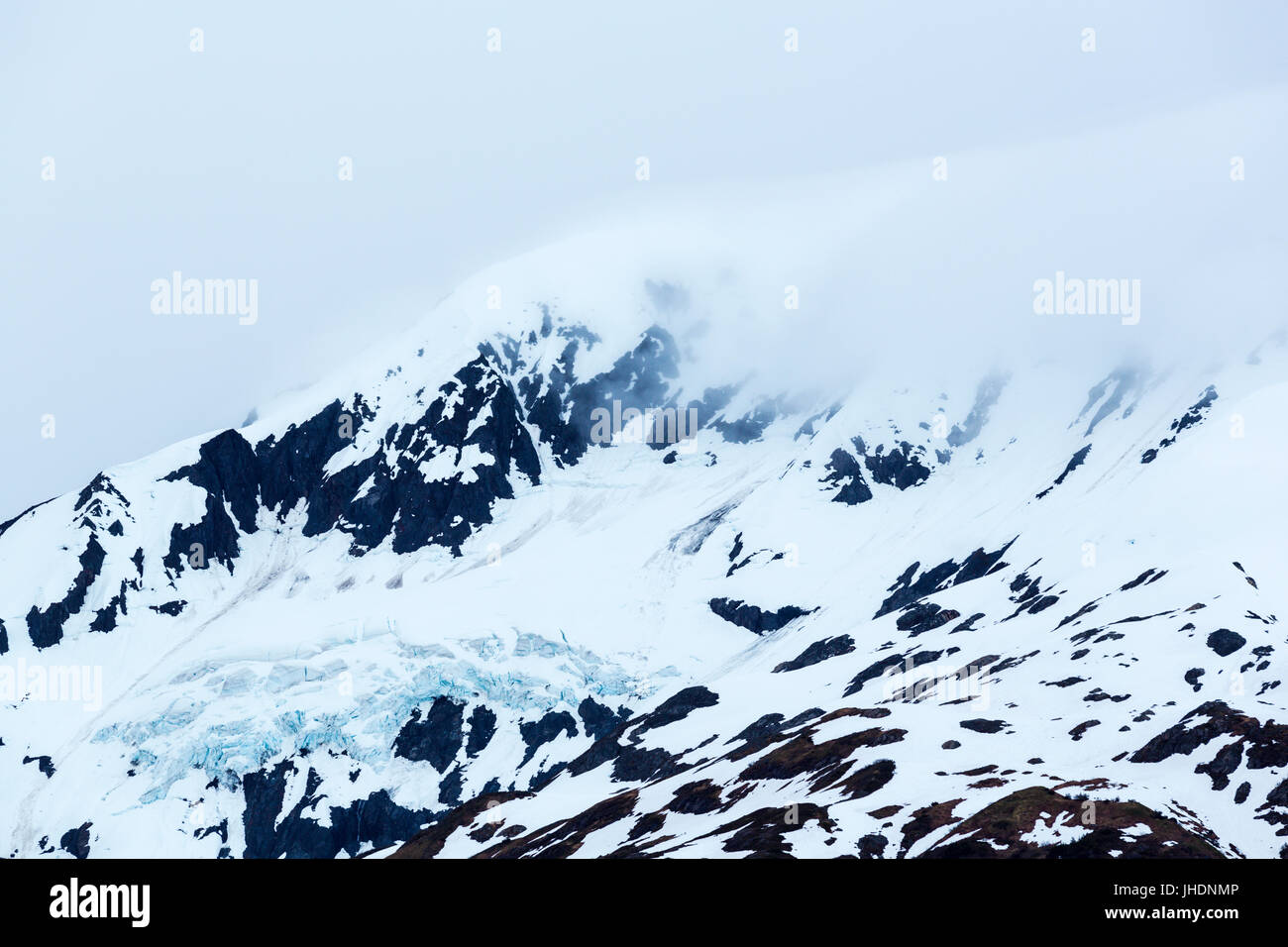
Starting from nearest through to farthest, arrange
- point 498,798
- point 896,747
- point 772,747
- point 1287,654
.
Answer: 1. point 896,747
2. point 1287,654
3. point 772,747
4. point 498,798

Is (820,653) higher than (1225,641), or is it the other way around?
(1225,641)

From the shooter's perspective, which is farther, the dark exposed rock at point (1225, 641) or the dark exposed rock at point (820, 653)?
the dark exposed rock at point (820, 653)

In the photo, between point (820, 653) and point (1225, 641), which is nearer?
point (1225, 641)

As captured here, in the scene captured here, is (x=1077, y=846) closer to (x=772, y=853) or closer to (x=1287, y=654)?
(x=772, y=853)

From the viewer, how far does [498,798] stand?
144000mm

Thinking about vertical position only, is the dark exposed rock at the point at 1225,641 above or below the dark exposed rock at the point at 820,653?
above

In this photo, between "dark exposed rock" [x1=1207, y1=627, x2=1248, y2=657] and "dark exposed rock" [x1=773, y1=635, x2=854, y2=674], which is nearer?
"dark exposed rock" [x1=1207, y1=627, x2=1248, y2=657]

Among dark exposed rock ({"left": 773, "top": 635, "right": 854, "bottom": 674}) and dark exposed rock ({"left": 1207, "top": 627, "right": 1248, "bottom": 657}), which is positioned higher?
dark exposed rock ({"left": 1207, "top": 627, "right": 1248, "bottom": 657})
